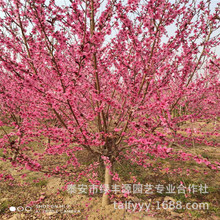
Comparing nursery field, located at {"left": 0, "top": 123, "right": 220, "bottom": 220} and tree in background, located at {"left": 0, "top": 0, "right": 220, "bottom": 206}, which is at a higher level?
tree in background, located at {"left": 0, "top": 0, "right": 220, "bottom": 206}

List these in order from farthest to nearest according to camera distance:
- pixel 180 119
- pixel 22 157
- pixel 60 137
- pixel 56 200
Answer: pixel 56 200 → pixel 180 119 → pixel 60 137 → pixel 22 157

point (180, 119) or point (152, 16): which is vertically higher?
point (152, 16)

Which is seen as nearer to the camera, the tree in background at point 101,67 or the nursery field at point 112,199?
the tree in background at point 101,67

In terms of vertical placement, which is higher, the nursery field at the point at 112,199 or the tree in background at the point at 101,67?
the tree in background at the point at 101,67

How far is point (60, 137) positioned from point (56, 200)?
271cm

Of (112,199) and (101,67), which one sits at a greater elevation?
(101,67)

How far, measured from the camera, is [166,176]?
5566 millimetres

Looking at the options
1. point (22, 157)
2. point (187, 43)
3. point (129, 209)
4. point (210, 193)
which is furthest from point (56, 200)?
point (187, 43)

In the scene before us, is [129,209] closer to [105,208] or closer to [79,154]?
[105,208]

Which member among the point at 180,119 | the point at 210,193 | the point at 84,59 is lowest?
the point at 210,193

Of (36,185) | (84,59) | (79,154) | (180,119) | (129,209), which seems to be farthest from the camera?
(79,154)

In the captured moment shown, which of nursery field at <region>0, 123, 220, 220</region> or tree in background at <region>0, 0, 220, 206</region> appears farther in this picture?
nursery field at <region>0, 123, 220, 220</region>

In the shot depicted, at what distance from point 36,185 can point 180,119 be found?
5.37 metres

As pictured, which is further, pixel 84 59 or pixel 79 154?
pixel 79 154
